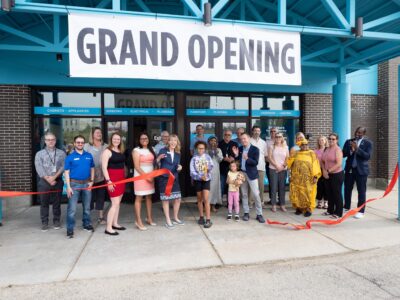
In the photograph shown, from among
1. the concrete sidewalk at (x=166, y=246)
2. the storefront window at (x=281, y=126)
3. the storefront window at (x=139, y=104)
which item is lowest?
the concrete sidewalk at (x=166, y=246)

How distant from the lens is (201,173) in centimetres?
521

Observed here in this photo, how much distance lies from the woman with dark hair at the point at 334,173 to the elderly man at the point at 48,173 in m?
5.31

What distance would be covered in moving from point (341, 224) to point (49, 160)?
18.5 feet

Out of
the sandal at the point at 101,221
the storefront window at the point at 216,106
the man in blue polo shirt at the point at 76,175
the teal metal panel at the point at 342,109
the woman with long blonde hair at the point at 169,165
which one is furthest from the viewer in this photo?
the storefront window at the point at 216,106

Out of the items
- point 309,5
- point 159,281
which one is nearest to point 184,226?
point 159,281

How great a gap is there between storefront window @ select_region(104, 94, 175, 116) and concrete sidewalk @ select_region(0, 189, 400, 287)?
2.99 meters

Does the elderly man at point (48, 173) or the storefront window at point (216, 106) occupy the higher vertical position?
the storefront window at point (216, 106)

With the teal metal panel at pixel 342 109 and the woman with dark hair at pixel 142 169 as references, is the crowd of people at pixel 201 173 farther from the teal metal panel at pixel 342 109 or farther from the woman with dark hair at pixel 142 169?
the teal metal panel at pixel 342 109

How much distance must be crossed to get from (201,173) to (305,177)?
2.25 meters

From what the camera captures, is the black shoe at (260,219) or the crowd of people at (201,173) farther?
the black shoe at (260,219)

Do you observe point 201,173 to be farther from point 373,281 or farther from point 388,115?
point 388,115

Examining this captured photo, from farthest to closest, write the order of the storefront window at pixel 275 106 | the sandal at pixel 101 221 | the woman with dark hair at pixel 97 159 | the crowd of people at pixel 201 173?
the storefront window at pixel 275 106, the sandal at pixel 101 221, the woman with dark hair at pixel 97 159, the crowd of people at pixel 201 173

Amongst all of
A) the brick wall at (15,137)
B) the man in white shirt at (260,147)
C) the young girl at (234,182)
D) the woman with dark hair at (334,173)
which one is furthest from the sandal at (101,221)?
the woman with dark hair at (334,173)

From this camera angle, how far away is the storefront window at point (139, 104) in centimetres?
750
